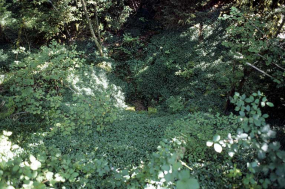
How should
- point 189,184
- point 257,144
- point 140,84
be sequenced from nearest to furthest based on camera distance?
point 189,184, point 257,144, point 140,84

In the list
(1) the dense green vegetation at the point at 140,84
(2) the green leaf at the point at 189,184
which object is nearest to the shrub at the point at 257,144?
(1) the dense green vegetation at the point at 140,84

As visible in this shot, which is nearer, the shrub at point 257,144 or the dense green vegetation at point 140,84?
the shrub at point 257,144

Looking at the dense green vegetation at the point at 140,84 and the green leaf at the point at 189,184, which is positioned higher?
the green leaf at the point at 189,184

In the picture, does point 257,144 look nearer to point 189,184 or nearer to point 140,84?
point 189,184

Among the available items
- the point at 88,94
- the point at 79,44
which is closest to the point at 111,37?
the point at 79,44

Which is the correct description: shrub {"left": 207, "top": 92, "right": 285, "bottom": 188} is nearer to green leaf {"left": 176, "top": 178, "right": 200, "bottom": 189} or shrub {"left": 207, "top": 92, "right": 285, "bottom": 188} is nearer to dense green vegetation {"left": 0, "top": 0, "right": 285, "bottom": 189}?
dense green vegetation {"left": 0, "top": 0, "right": 285, "bottom": 189}

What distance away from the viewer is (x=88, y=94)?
7633 mm

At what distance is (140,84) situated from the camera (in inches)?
407

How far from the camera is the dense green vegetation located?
342cm

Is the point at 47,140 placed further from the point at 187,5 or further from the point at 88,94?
the point at 187,5

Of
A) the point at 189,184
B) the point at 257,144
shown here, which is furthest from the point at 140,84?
the point at 189,184

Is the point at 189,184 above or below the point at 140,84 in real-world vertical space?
above

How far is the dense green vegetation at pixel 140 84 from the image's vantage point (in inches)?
135

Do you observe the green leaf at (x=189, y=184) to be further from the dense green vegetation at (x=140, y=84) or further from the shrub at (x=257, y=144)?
the shrub at (x=257, y=144)
